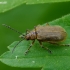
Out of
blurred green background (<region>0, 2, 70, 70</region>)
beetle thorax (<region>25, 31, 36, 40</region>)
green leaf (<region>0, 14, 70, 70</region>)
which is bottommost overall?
green leaf (<region>0, 14, 70, 70</region>)

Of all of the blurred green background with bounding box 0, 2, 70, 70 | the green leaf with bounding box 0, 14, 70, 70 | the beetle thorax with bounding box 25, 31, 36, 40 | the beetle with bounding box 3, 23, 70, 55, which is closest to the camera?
the green leaf with bounding box 0, 14, 70, 70

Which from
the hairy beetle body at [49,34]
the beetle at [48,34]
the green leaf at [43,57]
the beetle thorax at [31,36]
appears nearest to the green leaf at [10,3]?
the green leaf at [43,57]

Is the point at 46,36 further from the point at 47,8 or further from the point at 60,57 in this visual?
the point at 47,8

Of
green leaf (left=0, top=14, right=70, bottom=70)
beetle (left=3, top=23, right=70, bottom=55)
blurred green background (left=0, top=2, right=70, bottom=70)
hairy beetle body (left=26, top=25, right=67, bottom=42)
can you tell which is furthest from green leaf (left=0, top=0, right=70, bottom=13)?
blurred green background (left=0, top=2, right=70, bottom=70)

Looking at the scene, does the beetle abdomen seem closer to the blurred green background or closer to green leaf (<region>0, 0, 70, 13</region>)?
green leaf (<region>0, 0, 70, 13</region>)

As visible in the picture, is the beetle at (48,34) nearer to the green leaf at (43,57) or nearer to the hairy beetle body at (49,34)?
the hairy beetle body at (49,34)

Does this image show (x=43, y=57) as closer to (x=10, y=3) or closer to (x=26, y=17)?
(x=10, y=3)

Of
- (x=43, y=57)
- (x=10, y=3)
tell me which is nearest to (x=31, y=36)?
(x=43, y=57)
